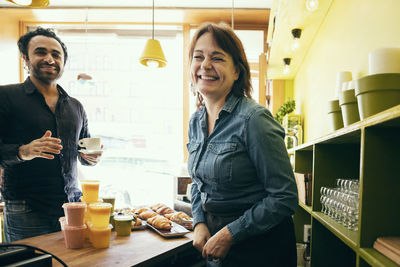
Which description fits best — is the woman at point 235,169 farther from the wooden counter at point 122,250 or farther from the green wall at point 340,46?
the green wall at point 340,46

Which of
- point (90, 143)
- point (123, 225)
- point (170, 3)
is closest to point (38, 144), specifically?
point (90, 143)

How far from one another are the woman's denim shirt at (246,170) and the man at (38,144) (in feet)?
2.88

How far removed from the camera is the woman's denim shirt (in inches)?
42.3

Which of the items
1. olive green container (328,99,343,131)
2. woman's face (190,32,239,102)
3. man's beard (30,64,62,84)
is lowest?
olive green container (328,99,343,131)

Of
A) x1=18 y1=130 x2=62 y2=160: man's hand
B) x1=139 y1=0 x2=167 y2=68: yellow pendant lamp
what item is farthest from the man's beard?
x1=139 y1=0 x2=167 y2=68: yellow pendant lamp

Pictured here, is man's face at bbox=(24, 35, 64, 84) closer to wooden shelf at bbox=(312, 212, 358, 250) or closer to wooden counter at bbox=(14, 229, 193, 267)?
wooden counter at bbox=(14, 229, 193, 267)

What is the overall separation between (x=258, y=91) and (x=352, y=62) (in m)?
2.81

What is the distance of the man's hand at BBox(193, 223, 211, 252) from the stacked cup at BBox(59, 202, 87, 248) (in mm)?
499

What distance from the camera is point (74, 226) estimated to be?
1.33m

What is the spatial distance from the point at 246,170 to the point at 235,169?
41 mm

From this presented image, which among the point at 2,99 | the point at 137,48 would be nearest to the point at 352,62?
the point at 2,99

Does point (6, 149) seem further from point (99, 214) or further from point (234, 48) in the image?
point (234, 48)

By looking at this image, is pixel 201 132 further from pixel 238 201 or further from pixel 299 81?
pixel 299 81

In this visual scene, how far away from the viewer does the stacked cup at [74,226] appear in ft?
4.29
